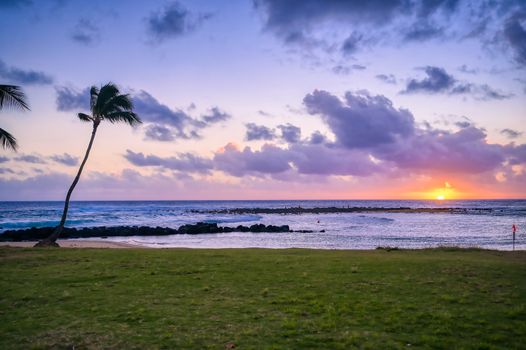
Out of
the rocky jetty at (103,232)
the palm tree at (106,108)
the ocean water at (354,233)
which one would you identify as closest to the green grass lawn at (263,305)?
the palm tree at (106,108)

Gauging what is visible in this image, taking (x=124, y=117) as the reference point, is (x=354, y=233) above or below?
below

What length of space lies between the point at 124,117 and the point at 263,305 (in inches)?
889

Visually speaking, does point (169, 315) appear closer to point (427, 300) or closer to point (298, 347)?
point (298, 347)

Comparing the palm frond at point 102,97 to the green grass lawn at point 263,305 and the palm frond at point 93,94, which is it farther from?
the green grass lawn at point 263,305

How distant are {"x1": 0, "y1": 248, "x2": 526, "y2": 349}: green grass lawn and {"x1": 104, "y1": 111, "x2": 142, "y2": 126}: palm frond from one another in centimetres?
1391

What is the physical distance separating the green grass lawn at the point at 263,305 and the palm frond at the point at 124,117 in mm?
13912

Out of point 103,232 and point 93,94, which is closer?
point 93,94

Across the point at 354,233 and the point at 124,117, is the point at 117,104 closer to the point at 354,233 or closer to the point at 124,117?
the point at 124,117

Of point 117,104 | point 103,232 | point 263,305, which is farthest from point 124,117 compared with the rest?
point 103,232

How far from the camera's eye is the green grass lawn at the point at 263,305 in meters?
7.92

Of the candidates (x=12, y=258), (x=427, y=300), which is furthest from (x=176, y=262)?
(x=427, y=300)

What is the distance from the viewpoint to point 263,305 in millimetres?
10453

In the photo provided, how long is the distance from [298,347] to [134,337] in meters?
3.33

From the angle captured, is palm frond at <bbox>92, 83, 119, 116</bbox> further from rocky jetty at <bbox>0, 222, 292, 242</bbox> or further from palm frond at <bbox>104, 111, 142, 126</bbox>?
rocky jetty at <bbox>0, 222, 292, 242</bbox>
